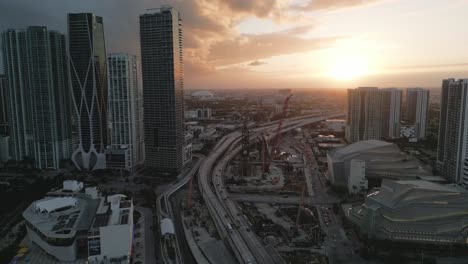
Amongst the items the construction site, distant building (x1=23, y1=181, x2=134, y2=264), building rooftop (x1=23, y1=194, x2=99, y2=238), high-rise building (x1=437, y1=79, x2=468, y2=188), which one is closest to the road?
the construction site

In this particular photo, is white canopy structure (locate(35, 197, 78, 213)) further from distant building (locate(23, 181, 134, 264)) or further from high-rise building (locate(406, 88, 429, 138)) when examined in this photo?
high-rise building (locate(406, 88, 429, 138))

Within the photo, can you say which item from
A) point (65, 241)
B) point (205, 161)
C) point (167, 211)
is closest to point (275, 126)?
point (205, 161)

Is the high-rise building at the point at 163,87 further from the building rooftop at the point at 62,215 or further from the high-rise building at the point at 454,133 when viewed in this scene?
the high-rise building at the point at 454,133

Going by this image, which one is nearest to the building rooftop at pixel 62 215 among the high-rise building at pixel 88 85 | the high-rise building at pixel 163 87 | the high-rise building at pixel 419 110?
the high-rise building at pixel 163 87

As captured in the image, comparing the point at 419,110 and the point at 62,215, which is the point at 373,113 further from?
the point at 62,215

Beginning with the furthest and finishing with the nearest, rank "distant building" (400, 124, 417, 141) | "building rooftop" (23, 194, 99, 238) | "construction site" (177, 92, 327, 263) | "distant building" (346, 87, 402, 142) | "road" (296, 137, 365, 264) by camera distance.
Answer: "distant building" (400, 124, 417, 141) < "distant building" (346, 87, 402, 142) < "construction site" (177, 92, 327, 263) < "building rooftop" (23, 194, 99, 238) < "road" (296, 137, 365, 264)

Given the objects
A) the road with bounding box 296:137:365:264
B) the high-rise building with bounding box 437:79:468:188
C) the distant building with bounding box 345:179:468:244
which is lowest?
the road with bounding box 296:137:365:264
